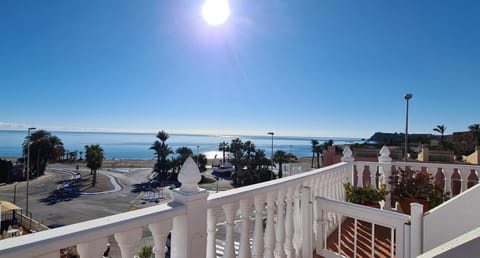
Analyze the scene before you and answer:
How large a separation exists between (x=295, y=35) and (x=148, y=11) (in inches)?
145

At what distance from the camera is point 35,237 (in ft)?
2.55

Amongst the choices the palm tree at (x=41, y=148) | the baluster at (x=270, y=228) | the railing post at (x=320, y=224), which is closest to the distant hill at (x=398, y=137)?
the railing post at (x=320, y=224)

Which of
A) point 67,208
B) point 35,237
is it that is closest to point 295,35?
point 35,237

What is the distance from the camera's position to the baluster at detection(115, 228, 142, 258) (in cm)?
100

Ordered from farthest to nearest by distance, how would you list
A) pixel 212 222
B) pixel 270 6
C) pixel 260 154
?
pixel 260 154, pixel 270 6, pixel 212 222

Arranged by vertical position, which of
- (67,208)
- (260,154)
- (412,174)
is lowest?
(67,208)

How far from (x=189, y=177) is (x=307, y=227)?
1608 mm

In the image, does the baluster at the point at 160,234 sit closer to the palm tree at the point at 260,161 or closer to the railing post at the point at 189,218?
the railing post at the point at 189,218

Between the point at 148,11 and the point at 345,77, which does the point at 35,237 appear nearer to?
the point at 148,11

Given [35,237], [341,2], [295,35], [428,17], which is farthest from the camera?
[295,35]

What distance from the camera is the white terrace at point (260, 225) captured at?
2.68ft

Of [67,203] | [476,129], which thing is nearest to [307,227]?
[67,203]

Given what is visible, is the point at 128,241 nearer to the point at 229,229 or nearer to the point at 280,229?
the point at 229,229

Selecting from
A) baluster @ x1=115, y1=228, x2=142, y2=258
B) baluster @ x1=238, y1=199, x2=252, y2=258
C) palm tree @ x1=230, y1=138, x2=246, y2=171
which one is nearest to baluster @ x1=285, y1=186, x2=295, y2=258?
baluster @ x1=238, y1=199, x2=252, y2=258
